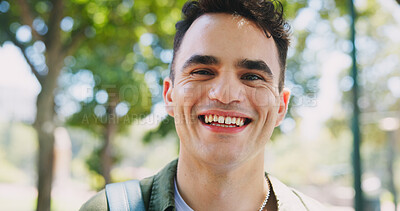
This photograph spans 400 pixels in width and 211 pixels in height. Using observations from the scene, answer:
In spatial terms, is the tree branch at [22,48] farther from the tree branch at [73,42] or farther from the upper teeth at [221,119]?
the upper teeth at [221,119]

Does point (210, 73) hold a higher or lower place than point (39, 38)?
lower

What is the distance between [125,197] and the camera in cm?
188

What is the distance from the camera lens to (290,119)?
9227mm

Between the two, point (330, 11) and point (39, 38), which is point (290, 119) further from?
point (39, 38)

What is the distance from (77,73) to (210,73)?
9428mm

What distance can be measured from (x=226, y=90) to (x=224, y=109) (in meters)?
0.09

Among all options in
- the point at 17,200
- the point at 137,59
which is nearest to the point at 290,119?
the point at 137,59

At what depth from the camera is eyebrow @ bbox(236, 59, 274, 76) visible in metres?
1.86

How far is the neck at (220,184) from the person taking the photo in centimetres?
187

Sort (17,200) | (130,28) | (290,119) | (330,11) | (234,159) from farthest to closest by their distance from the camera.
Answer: (17,200) → (290,119) → (130,28) → (330,11) → (234,159)

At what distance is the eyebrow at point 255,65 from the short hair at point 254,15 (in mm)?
179

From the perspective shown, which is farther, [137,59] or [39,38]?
[137,59]

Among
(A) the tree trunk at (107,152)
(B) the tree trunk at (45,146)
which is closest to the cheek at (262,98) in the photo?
(B) the tree trunk at (45,146)

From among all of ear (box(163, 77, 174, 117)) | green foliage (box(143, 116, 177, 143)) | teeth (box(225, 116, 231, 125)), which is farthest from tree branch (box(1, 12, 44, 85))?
teeth (box(225, 116, 231, 125))
